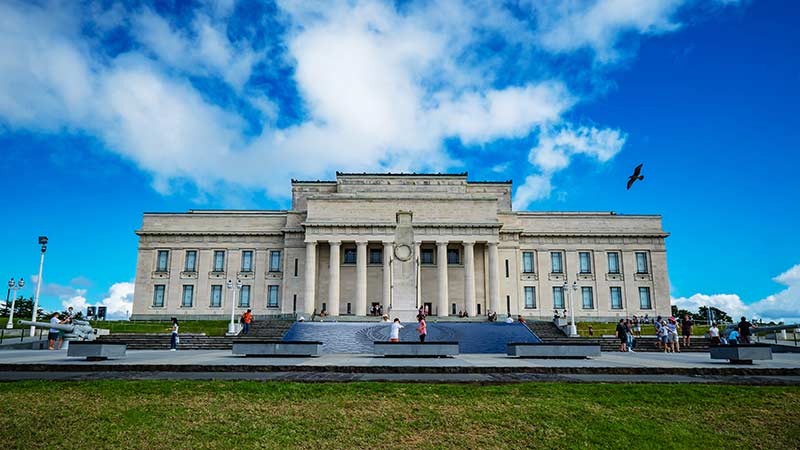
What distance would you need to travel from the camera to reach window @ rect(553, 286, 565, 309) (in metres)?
59.4

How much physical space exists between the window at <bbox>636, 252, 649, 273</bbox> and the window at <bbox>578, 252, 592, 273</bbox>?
5256 millimetres

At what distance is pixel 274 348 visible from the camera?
20391 mm

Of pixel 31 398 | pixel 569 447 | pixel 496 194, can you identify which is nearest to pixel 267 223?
pixel 496 194

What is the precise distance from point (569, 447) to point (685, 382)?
20.0 feet

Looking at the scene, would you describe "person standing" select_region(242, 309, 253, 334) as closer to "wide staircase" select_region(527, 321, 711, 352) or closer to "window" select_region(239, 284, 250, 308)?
"window" select_region(239, 284, 250, 308)

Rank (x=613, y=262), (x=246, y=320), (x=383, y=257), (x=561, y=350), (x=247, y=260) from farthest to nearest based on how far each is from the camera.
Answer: (x=613, y=262) < (x=247, y=260) < (x=383, y=257) < (x=246, y=320) < (x=561, y=350)

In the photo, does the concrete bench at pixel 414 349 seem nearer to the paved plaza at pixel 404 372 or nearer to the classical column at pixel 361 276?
the paved plaza at pixel 404 372

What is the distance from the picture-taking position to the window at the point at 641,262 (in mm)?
60031

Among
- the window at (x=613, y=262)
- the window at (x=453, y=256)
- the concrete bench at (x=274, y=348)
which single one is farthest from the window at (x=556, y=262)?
the concrete bench at (x=274, y=348)

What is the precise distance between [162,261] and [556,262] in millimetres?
43844

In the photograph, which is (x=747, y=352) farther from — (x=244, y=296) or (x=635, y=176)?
(x=244, y=296)

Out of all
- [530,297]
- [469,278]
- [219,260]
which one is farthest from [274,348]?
[530,297]

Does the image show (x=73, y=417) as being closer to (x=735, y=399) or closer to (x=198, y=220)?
(x=735, y=399)

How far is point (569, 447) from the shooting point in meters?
8.55
